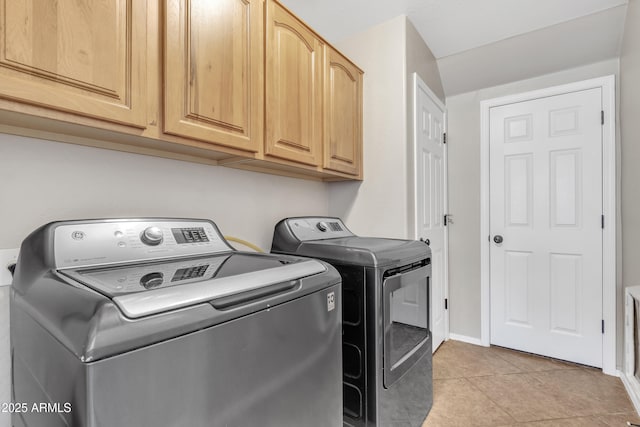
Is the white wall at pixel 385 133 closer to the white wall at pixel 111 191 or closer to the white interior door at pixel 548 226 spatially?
the white wall at pixel 111 191

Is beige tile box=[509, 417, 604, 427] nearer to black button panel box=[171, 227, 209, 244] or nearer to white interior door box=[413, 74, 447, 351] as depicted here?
white interior door box=[413, 74, 447, 351]

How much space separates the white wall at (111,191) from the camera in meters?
0.91

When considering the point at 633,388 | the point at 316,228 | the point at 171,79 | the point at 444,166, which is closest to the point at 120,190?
the point at 171,79

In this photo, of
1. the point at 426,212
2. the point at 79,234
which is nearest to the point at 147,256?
the point at 79,234

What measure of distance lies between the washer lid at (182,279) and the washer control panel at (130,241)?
61 mm

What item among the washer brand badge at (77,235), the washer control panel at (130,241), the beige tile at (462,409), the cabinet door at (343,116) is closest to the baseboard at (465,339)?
the beige tile at (462,409)

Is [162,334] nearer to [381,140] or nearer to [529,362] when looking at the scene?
[381,140]

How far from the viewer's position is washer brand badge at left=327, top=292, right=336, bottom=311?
0.94 meters

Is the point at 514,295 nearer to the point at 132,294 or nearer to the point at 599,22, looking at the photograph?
the point at 599,22

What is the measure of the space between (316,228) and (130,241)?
1011 millimetres

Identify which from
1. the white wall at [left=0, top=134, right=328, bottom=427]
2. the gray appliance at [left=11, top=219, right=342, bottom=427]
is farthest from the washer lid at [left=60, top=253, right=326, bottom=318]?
the white wall at [left=0, top=134, right=328, bottom=427]

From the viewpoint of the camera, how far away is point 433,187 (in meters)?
2.45

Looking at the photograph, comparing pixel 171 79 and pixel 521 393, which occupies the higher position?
pixel 171 79

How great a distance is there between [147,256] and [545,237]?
2824 mm
